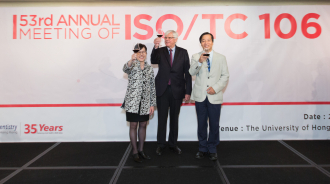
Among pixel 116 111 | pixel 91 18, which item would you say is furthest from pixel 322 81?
pixel 91 18

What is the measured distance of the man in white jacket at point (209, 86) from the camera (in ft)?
8.72

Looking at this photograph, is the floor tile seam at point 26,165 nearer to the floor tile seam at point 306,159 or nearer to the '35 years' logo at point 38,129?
the '35 years' logo at point 38,129

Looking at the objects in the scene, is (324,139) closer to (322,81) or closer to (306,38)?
(322,81)

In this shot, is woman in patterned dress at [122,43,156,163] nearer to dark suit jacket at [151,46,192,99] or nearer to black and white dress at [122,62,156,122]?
black and white dress at [122,62,156,122]

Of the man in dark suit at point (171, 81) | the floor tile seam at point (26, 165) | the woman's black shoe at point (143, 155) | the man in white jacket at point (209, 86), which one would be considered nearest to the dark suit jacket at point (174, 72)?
the man in dark suit at point (171, 81)

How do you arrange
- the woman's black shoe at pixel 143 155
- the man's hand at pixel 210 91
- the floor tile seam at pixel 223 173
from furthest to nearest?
the woman's black shoe at pixel 143 155, the man's hand at pixel 210 91, the floor tile seam at pixel 223 173

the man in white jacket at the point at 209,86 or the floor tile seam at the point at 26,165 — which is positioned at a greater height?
the man in white jacket at the point at 209,86

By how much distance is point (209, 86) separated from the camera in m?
2.69

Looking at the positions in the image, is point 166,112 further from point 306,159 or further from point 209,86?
point 306,159

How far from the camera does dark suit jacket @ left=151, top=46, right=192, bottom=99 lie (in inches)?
115

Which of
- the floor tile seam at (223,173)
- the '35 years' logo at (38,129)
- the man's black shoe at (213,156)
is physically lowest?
the floor tile seam at (223,173)

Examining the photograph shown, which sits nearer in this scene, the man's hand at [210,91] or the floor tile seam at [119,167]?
the floor tile seam at [119,167]

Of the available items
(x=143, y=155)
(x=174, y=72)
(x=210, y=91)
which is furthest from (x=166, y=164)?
(x=174, y=72)

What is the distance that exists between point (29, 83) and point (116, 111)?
5.56 ft
